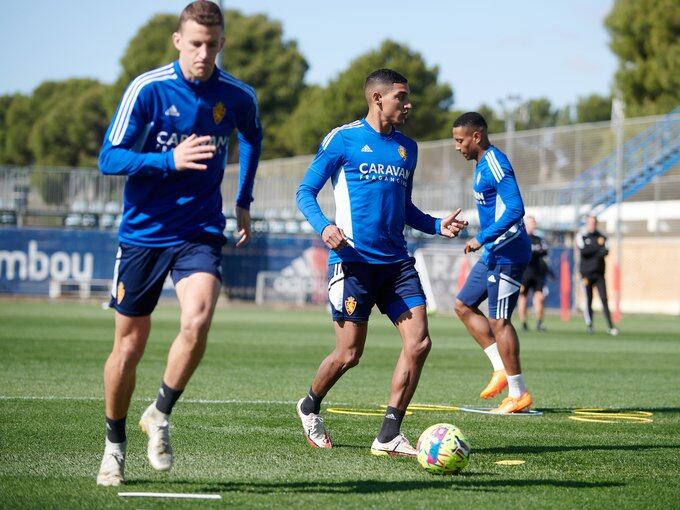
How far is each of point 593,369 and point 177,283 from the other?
9727 mm

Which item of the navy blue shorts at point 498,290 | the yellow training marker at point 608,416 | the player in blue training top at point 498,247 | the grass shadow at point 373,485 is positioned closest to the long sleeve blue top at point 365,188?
the grass shadow at point 373,485

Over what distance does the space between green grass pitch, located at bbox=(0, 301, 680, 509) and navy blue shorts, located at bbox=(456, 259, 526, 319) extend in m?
0.95

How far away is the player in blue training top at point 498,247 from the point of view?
31.5 ft

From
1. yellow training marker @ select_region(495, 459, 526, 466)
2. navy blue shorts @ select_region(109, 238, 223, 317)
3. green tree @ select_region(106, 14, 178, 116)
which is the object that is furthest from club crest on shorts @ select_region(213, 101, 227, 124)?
green tree @ select_region(106, 14, 178, 116)

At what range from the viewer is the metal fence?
38.1m

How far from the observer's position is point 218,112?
→ 6020 mm

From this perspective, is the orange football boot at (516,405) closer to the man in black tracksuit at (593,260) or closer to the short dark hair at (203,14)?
the short dark hair at (203,14)

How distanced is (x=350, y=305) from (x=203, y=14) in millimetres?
2430

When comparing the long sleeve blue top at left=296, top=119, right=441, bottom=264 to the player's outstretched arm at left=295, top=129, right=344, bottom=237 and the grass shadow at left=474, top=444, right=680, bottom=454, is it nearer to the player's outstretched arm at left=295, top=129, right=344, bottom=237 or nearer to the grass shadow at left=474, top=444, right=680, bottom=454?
the player's outstretched arm at left=295, top=129, right=344, bottom=237

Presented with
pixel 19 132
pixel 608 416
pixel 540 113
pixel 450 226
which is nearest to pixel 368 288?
pixel 450 226

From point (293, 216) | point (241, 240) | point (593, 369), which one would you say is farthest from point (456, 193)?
point (241, 240)

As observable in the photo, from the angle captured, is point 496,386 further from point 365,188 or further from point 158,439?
point 158,439

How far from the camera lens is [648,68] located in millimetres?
54906

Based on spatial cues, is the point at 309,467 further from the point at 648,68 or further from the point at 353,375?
the point at 648,68
